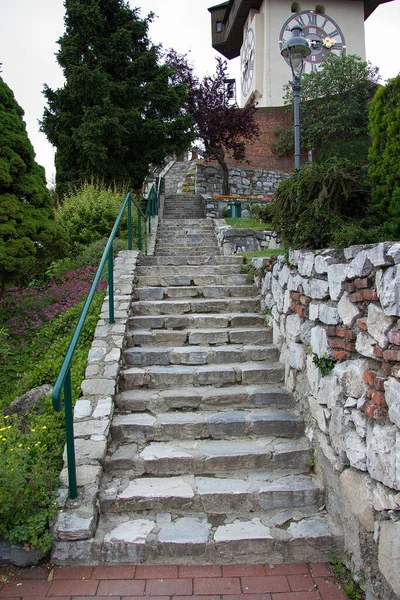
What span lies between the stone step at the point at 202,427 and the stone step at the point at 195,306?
155 cm

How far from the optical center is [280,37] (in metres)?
17.0

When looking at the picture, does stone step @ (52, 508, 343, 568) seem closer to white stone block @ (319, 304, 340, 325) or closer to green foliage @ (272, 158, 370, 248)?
white stone block @ (319, 304, 340, 325)

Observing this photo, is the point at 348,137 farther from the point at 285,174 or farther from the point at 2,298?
the point at 2,298

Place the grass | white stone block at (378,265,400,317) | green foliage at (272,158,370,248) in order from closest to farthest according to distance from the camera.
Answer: white stone block at (378,265,400,317)
green foliage at (272,158,370,248)
the grass

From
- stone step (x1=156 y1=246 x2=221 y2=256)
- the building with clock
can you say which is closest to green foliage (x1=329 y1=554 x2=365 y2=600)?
stone step (x1=156 y1=246 x2=221 y2=256)

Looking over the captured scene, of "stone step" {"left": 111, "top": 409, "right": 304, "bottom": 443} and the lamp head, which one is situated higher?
the lamp head

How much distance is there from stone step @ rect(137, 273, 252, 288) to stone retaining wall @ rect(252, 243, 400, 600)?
200 cm

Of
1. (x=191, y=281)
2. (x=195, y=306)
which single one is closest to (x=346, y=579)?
(x=195, y=306)

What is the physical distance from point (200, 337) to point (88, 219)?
4825 mm

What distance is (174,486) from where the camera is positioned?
2893 mm

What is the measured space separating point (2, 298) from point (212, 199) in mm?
8060

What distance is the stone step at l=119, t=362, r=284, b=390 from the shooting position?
3.75 metres

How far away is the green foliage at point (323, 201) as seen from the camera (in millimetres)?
3219

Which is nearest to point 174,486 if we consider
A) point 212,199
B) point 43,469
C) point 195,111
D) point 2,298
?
point 43,469
